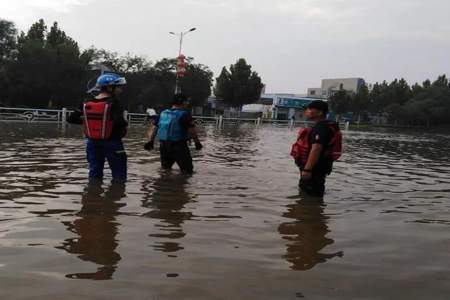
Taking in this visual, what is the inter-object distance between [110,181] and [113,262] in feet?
12.5

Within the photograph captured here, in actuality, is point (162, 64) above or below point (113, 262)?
above

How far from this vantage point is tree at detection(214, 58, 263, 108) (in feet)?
247

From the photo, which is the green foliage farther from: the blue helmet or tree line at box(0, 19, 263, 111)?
the blue helmet

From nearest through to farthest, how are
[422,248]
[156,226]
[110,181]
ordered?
[422,248] → [156,226] → [110,181]

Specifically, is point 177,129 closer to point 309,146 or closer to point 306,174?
point 309,146

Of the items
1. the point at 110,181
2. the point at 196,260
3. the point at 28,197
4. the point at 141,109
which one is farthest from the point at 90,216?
the point at 141,109

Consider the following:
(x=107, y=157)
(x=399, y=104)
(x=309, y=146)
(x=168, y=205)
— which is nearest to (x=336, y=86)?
(x=399, y=104)

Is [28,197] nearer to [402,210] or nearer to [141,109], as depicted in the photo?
[402,210]

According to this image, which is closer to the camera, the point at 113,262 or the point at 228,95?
the point at 113,262

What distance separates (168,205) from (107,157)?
1461 millimetres

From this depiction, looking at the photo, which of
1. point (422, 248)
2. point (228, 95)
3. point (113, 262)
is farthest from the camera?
point (228, 95)

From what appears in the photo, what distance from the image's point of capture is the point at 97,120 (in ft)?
22.9

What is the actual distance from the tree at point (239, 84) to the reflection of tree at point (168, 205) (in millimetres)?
67107

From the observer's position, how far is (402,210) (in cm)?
674
